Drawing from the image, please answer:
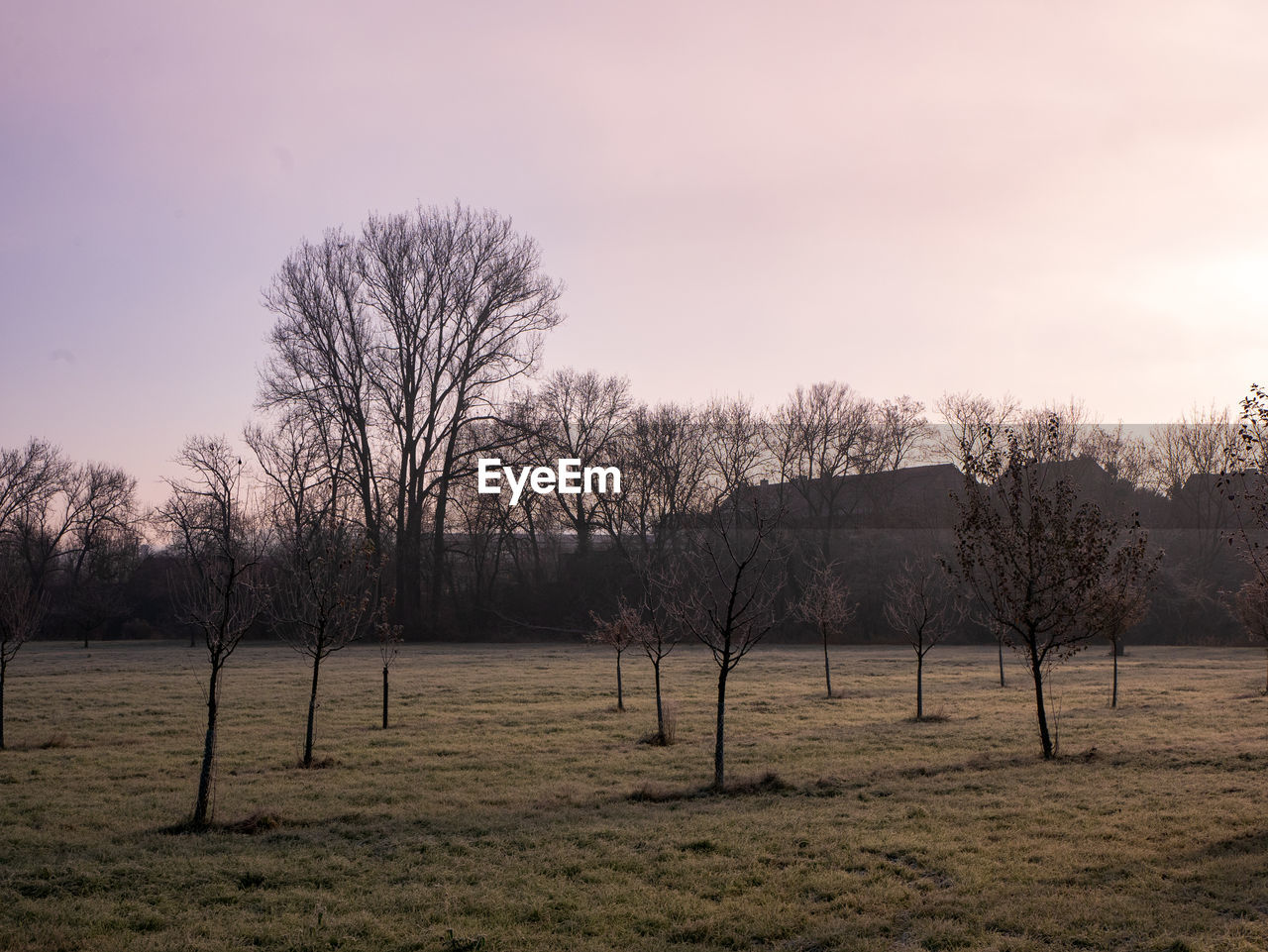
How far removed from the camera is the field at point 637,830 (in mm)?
6613

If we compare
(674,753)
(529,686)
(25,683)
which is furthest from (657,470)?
(674,753)

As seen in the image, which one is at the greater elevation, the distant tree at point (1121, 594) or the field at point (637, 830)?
the distant tree at point (1121, 594)

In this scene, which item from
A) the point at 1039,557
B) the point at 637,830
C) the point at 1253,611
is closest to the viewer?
the point at 637,830

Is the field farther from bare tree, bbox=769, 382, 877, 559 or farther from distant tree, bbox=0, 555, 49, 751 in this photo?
bare tree, bbox=769, 382, 877, 559

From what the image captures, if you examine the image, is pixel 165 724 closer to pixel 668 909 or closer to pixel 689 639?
pixel 668 909

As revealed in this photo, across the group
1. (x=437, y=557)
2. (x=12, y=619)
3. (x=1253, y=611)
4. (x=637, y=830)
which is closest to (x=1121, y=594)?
(x=637, y=830)

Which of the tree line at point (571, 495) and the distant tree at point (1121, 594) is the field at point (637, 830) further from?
the tree line at point (571, 495)

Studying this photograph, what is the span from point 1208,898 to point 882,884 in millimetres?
2483

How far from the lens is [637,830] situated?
31.1 ft

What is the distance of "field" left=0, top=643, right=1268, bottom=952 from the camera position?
6613 millimetres

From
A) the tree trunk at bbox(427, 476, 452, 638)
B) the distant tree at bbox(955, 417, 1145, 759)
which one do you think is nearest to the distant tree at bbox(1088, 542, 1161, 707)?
the distant tree at bbox(955, 417, 1145, 759)

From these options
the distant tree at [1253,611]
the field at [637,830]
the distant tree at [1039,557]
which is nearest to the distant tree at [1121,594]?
the distant tree at [1039,557]

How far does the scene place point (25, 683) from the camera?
24906 mm

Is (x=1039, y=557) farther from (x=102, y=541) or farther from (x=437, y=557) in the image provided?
(x=102, y=541)
